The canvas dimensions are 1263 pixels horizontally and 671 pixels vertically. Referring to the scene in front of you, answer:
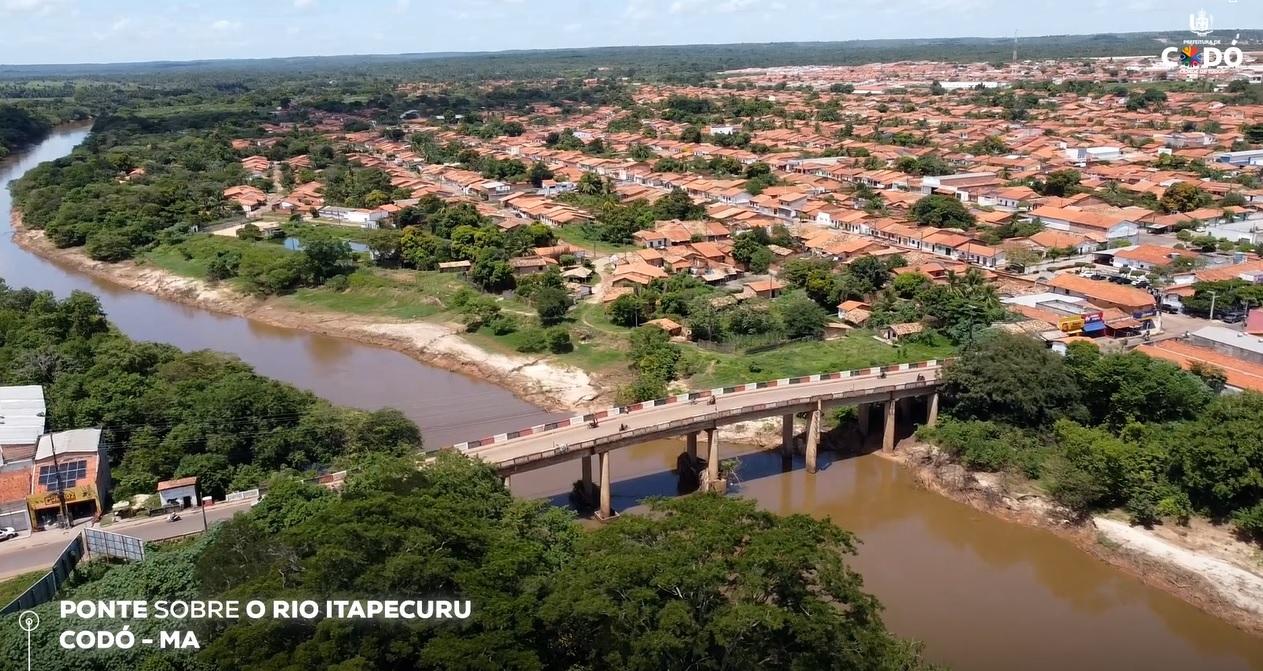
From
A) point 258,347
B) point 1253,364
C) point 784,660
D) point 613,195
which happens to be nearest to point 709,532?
point 784,660

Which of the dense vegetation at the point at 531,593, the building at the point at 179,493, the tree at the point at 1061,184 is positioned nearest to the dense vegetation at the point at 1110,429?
the dense vegetation at the point at 531,593

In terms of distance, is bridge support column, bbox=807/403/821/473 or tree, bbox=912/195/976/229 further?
tree, bbox=912/195/976/229

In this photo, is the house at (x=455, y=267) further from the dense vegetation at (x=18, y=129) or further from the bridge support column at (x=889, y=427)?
the dense vegetation at (x=18, y=129)

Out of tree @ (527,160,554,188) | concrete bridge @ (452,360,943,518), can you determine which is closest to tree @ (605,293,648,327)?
concrete bridge @ (452,360,943,518)

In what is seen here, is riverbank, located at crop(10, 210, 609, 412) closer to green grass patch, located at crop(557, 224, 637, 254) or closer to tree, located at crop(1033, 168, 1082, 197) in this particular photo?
green grass patch, located at crop(557, 224, 637, 254)

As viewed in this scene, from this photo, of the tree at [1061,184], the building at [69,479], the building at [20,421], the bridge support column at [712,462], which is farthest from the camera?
the tree at [1061,184]

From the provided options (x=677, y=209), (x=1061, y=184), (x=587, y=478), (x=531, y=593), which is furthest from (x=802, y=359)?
(x=1061, y=184)
